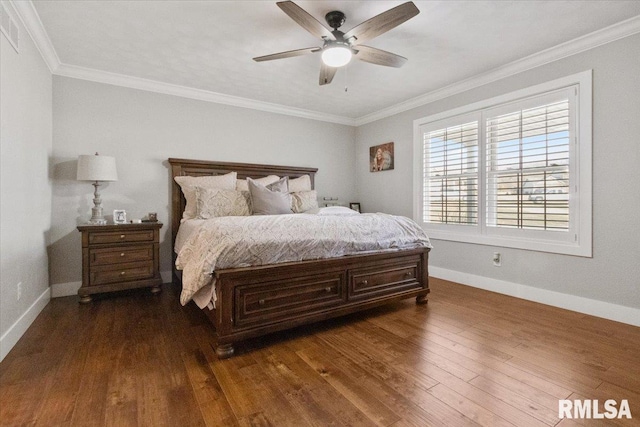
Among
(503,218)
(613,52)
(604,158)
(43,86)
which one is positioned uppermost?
(613,52)

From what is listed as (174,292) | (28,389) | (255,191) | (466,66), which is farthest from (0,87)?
(466,66)

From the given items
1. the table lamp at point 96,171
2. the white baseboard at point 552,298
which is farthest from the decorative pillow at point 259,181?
the white baseboard at point 552,298

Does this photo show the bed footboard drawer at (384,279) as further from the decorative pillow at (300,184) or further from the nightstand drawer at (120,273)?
the nightstand drawer at (120,273)

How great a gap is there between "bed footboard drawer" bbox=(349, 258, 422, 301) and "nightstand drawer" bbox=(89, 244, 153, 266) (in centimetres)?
228

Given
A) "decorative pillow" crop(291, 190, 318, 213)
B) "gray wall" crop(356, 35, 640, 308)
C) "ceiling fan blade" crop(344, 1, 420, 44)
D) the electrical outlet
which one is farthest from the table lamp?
"gray wall" crop(356, 35, 640, 308)

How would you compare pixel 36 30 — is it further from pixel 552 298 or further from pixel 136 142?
pixel 552 298

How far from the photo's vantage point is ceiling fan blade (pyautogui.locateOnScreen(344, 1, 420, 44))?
1890 mm

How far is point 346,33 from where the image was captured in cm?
223

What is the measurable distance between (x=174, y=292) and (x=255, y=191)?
1480 millimetres

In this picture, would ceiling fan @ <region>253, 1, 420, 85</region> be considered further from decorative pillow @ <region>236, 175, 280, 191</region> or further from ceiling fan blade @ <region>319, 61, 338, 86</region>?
decorative pillow @ <region>236, 175, 280, 191</region>

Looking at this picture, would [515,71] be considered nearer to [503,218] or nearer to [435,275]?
[503,218]

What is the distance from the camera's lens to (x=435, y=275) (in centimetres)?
413

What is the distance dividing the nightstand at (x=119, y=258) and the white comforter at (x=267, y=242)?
116 cm

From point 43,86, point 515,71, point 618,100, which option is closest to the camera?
point 618,100
